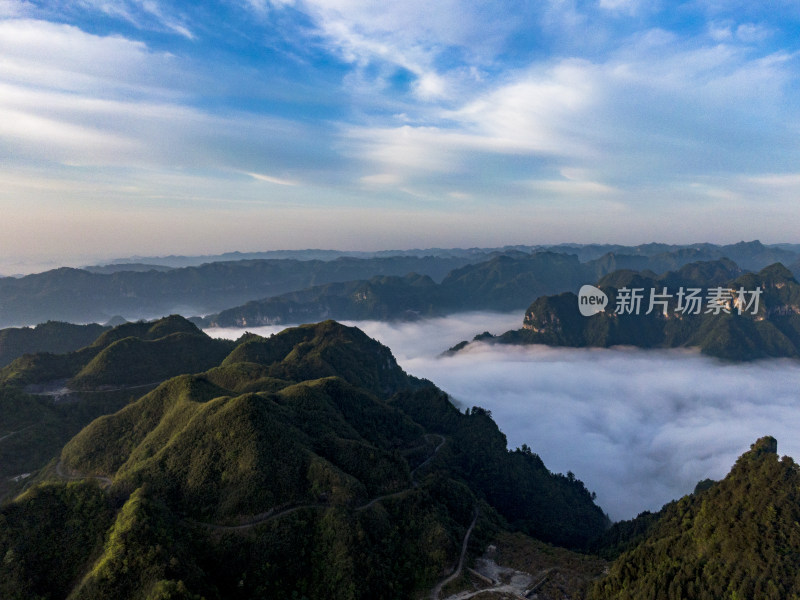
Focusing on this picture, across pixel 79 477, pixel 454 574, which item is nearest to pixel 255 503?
pixel 454 574

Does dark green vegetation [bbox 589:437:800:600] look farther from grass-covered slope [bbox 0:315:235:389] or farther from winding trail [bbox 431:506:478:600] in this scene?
grass-covered slope [bbox 0:315:235:389]

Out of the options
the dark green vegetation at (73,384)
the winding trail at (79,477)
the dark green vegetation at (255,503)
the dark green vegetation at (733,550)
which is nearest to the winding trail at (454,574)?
the dark green vegetation at (255,503)

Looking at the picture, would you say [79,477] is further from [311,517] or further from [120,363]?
[120,363]

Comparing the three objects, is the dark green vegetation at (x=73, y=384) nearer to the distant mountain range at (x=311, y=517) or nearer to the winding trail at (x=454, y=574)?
the distant mountain range at (x=311, y=517)

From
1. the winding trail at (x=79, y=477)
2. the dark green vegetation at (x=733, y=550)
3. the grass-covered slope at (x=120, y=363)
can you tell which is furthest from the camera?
the grass-covered slope at (x=120, y=363)

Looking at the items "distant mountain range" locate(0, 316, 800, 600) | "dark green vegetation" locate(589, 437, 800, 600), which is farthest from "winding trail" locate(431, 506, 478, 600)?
"dark green vegetation" locate(589, 437, 800, 600)

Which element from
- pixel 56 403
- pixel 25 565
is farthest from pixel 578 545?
pixel 56 403

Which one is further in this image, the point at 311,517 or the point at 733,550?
the point at 311,517
